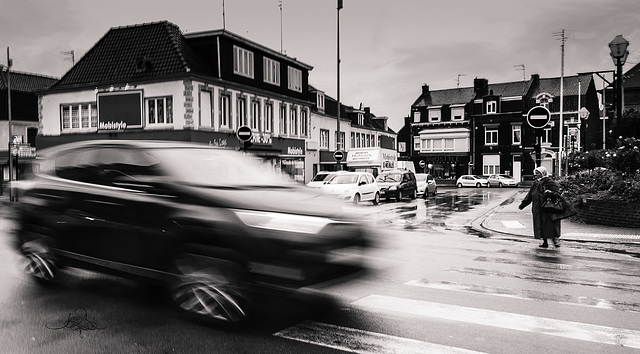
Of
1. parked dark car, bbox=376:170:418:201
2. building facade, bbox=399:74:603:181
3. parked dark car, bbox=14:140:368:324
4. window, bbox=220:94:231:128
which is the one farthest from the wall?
building facade, bbox=399:74:603:181

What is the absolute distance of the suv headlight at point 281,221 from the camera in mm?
4855

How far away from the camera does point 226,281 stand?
4738 mm

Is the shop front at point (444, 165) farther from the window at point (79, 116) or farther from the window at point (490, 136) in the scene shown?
the window at point (79, 116)

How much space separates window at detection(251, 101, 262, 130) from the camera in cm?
3247

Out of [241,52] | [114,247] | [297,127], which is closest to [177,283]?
[114,247]

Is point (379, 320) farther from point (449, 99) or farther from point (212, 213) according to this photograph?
point (449, 99)

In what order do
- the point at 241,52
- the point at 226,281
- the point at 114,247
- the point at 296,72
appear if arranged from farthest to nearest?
Result: the point at 296,72
the point at 241,52
the point at 114,247
the point at 226,281

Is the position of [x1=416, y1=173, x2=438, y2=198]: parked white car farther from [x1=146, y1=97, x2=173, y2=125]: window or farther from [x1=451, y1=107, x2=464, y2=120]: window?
[x1=451, y1=107, x2=464, y2=120]: window

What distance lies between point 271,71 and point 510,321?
31299mm

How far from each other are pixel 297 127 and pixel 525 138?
35062 mm

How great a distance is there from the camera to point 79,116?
30.9m

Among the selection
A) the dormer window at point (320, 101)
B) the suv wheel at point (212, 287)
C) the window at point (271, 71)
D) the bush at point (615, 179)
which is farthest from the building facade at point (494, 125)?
the suv wheel at point (212, 287)

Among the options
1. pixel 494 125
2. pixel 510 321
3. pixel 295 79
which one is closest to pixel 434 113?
pixel 494 125
